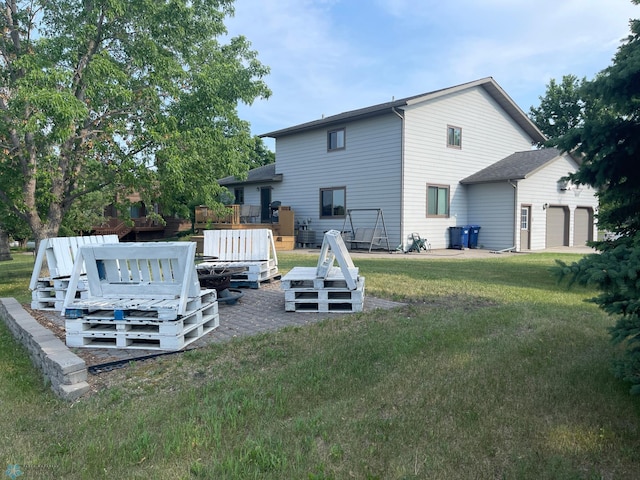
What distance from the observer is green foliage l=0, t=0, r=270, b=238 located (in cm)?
906

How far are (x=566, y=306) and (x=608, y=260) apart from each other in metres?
4.48

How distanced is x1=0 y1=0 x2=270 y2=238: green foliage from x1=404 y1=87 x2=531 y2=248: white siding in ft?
28.0

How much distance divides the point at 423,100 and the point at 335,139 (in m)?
4.15

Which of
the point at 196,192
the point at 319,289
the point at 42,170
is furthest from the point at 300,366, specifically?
the point at 42,170

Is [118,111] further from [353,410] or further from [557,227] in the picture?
[557,227]

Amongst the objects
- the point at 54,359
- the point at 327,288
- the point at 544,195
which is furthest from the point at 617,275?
the point at 544,195

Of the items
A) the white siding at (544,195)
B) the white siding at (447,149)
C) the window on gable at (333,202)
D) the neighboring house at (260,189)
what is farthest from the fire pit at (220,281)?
the neighboring house at (260,189)

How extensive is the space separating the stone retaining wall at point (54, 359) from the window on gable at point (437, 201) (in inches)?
592

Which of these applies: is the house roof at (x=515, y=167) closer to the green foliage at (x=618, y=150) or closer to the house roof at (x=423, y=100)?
the house roof at (x=423, y=100)

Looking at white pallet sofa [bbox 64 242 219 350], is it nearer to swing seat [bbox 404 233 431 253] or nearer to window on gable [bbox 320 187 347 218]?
swing seat [bbox 404 233 431 253]

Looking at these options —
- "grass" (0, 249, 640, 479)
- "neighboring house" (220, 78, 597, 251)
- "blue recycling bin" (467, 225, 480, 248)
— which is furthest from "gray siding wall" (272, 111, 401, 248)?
"grass" (0, 249, 640, 479)

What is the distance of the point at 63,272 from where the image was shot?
7398mm

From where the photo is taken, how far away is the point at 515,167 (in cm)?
1894

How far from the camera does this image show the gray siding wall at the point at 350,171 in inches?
684
